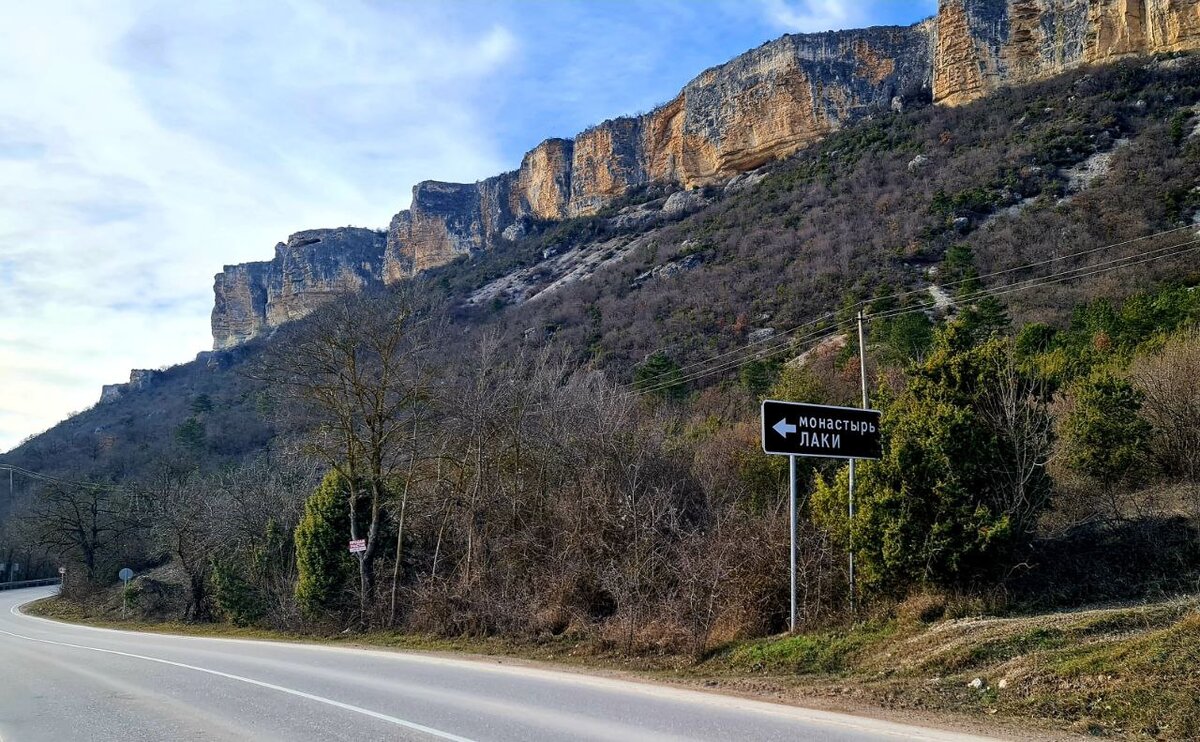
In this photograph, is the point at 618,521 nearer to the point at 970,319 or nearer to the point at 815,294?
the point at 970,319

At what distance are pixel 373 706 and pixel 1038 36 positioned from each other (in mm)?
71852

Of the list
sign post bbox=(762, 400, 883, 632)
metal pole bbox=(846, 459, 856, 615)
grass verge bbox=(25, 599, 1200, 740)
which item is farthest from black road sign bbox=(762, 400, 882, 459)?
grass verge bbox=(25, 599, 1200, 740)

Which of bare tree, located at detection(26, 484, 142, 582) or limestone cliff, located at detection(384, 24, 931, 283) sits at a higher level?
limestone cliff, located at detection(384, 24, 931, 283)

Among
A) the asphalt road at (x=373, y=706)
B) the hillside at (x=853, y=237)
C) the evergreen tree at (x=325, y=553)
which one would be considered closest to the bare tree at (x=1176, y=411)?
the asphalt road at (x=373, y=706)

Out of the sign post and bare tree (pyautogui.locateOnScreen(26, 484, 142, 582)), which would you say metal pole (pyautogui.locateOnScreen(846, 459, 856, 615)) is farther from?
bare tree (pyautogui.locateOnScreen(26, 484, 142, 582))

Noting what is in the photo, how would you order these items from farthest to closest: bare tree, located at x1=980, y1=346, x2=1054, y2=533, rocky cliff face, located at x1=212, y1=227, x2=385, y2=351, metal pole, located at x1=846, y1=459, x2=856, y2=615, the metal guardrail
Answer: rocky cliff face, located at x1=212, y1=227, x2=385, y2=351
the metal guardrail
metal pole, located at x1=846, y1=459, x2=856, y2=615
bare tree, located at x1=980, y1=346, x2=1054, y2=533

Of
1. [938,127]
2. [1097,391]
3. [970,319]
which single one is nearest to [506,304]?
[938,127]

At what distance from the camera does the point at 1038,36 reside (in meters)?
61.4

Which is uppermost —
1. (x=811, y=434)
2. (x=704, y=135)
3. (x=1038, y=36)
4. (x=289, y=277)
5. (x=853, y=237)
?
(x=704, y=135)

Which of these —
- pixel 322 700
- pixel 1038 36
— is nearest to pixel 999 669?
pixel 322 700

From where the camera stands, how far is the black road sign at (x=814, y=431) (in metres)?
9.53

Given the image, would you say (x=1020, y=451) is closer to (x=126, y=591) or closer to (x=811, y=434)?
(x=811, y=434)

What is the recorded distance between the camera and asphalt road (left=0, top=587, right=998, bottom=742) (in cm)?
636

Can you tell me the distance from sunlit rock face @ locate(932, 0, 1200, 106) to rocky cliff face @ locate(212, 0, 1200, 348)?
9 cm
